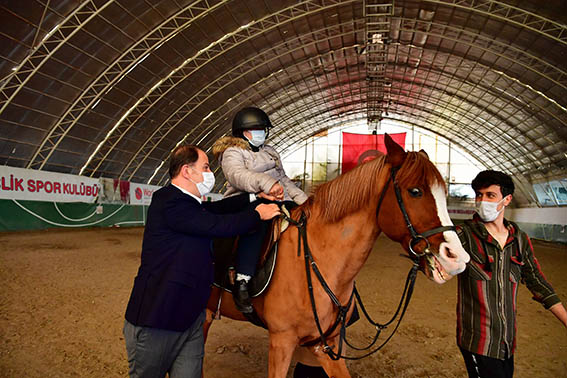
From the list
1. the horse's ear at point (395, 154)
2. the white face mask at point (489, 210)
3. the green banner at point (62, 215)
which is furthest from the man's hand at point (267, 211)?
the green banner at point (62, 215)

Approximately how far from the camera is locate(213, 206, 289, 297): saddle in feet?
8.84

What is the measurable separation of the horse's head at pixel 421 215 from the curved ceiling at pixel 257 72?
47.8 ft

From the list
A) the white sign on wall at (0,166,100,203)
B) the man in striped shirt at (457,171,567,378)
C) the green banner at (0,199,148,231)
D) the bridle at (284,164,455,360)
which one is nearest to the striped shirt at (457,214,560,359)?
the man in striped shirt at (457,171,567,378)

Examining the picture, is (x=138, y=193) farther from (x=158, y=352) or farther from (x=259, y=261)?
(x=158, y=352)

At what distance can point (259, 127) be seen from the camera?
327 cm

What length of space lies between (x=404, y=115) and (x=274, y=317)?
3599 cm

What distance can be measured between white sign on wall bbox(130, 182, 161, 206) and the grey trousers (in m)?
24.0

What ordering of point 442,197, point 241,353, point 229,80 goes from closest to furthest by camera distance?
point 442,197, point 241,353, point 229,80

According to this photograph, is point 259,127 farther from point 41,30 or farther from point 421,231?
point 41,30

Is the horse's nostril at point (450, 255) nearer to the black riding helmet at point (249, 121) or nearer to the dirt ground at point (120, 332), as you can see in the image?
the black riding helmet at point (249, 121)

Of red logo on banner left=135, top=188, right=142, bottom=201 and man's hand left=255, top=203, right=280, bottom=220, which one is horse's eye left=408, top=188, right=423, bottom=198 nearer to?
man's hand left=255, top=203, right=280, bottom=220

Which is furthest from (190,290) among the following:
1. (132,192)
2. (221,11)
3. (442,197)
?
(132,192)

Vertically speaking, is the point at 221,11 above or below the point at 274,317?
above

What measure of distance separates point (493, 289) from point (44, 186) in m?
19.7
